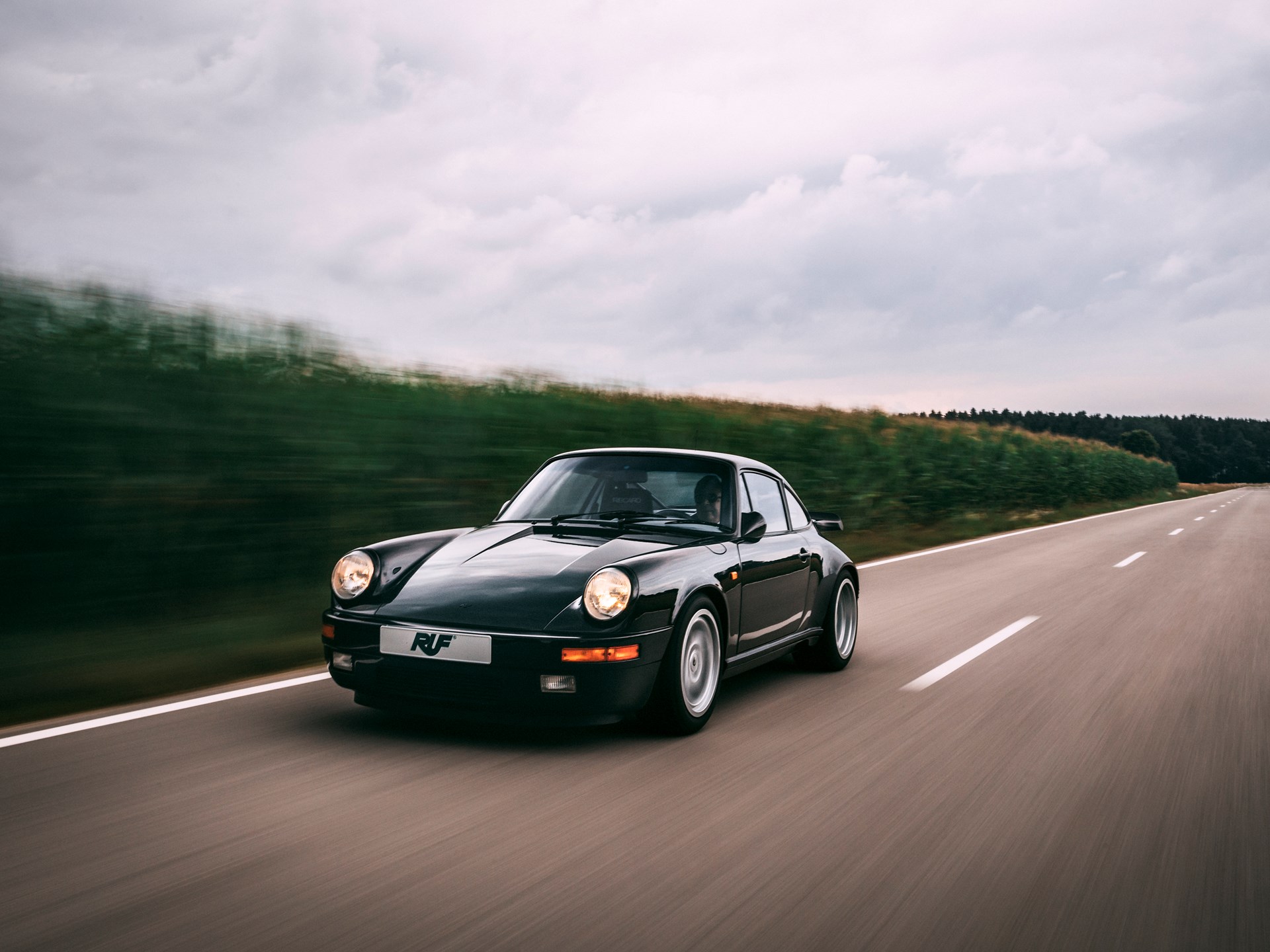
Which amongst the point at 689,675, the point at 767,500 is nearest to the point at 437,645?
the point at 689,675

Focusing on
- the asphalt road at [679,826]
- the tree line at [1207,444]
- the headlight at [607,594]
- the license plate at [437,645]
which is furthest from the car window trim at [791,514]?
the tree line at [1207,444]

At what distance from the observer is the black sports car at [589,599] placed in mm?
4406

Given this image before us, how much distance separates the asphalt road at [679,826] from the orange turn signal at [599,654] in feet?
1.47

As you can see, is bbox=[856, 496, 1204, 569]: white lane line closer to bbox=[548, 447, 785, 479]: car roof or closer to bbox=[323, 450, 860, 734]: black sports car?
bbox=[548, 447, 785, 479]: car roof

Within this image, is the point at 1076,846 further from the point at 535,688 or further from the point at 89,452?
the point at 89,452

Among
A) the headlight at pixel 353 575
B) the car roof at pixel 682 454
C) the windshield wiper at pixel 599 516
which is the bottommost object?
the headlight at pixel 353 575

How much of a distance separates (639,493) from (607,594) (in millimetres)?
1421

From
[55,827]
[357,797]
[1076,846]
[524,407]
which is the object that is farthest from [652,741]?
[524,407]

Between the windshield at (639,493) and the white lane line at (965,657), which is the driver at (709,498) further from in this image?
the white lane line at (965,657)

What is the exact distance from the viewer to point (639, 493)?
5.90 metres

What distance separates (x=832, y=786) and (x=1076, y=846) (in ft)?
3.15

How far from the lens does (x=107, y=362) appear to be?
707 centimetres

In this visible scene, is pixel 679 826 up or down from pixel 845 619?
down

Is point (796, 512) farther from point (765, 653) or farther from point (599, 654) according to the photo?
point (599, 654)
